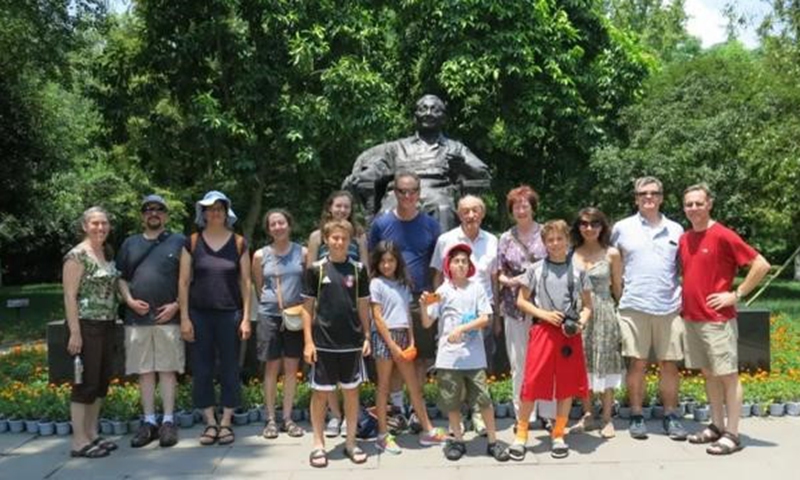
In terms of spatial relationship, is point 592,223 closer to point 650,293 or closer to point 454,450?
point 650,293

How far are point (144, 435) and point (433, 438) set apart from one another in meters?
1.96

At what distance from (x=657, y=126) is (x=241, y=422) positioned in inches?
540

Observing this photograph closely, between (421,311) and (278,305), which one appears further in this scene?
(278,305)

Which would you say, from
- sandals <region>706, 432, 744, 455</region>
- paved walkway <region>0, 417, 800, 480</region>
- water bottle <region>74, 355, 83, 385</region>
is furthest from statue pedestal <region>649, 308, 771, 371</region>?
water bottle <region>74, 355, 83, 385</region>

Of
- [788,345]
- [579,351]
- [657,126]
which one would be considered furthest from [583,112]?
[579,351]

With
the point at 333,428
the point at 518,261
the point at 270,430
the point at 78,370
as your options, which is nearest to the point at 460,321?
the point at 518,261

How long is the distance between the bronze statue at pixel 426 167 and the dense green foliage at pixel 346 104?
19.5ft

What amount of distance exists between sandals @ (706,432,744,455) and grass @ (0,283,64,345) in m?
10.8

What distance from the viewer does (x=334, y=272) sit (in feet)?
16.8

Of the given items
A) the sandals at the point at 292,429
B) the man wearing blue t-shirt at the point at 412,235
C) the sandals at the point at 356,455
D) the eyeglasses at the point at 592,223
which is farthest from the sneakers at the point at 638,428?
the sandals at the point at 292,429

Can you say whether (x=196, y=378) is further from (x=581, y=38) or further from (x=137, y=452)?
(x=581, y=38)

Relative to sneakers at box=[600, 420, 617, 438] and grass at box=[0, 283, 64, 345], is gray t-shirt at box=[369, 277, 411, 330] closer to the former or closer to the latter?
sneakers at box=[600, 420, 617, 438]

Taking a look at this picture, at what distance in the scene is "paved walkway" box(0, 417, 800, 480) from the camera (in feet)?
16.0

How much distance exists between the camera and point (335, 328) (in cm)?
507
